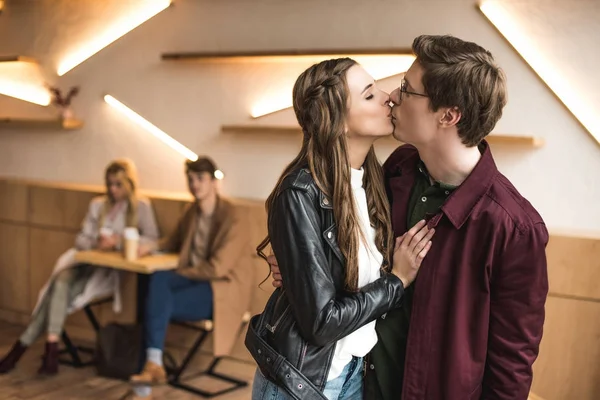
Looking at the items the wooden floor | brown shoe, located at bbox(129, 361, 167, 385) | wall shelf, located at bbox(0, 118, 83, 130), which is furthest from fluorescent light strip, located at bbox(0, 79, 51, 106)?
brown shoe, located at bbox(129, 361, 167, 385)

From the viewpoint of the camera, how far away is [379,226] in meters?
1.65

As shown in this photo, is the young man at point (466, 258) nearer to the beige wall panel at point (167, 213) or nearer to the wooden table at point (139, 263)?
the wooden table at point (139, 263)

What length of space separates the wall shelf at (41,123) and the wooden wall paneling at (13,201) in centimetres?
42

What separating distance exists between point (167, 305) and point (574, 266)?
2.09 m

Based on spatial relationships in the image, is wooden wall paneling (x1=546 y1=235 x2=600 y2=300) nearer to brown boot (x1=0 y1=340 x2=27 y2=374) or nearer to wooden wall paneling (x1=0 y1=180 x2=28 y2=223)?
brown boot (x1=0 y1=340 x2=27 y2=374)

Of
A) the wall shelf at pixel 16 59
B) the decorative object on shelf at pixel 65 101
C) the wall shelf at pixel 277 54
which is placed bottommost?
the decorative object on shelf at pixel 65 101

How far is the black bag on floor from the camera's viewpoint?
155 inches

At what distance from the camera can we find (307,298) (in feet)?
4.73

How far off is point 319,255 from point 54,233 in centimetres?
374

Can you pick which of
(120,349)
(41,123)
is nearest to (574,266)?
(120,349)

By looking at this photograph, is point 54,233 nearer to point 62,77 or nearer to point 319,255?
point 62,77

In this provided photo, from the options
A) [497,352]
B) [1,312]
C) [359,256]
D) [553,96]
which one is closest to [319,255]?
[359,256]

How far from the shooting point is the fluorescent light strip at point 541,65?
3.31m

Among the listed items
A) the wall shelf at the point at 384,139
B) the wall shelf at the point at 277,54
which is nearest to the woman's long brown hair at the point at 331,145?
the wall shelf at the point at 384,139
